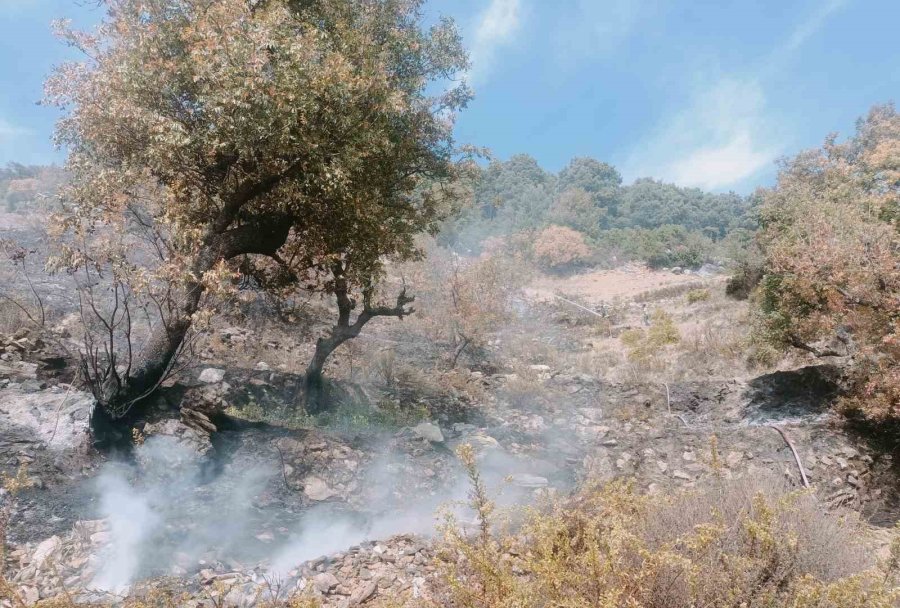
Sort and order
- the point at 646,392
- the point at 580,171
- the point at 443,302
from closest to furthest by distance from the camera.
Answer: the point at 646,392
the point at 443,302
the point at 580,171

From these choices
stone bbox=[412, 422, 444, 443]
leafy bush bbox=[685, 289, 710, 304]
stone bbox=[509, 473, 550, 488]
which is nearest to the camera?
stone bbox=[509, 473, 550, 488]

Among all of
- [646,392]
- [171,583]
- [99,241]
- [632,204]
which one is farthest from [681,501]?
[632,204]

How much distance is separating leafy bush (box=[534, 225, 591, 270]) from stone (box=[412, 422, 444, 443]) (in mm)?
29315

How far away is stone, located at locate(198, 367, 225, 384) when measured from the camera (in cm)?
746

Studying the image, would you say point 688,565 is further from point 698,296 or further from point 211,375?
point 698,296

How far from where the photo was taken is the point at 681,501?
364 centimetres

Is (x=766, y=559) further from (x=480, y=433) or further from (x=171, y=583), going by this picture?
(x=480, y=433)

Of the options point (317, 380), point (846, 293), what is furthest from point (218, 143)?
point (846, 293)

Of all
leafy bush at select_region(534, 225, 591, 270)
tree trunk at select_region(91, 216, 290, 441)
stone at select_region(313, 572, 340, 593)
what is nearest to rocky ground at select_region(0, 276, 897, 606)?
stone at select_region(313, 572, 340, 593)

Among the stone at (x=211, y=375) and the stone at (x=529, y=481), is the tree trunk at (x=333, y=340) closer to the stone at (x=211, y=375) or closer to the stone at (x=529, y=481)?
the stone at (x=211, y=375)

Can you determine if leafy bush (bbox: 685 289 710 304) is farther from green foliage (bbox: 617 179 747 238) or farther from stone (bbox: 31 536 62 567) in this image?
green foliage (bbox: 617 179 747 238)

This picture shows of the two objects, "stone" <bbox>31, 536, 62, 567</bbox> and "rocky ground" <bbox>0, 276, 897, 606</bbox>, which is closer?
"stone" <bbox>31, 536, 62, 567</bbox>

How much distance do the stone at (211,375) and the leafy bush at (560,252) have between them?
98.4ft

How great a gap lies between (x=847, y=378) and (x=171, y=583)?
30.8 ft
